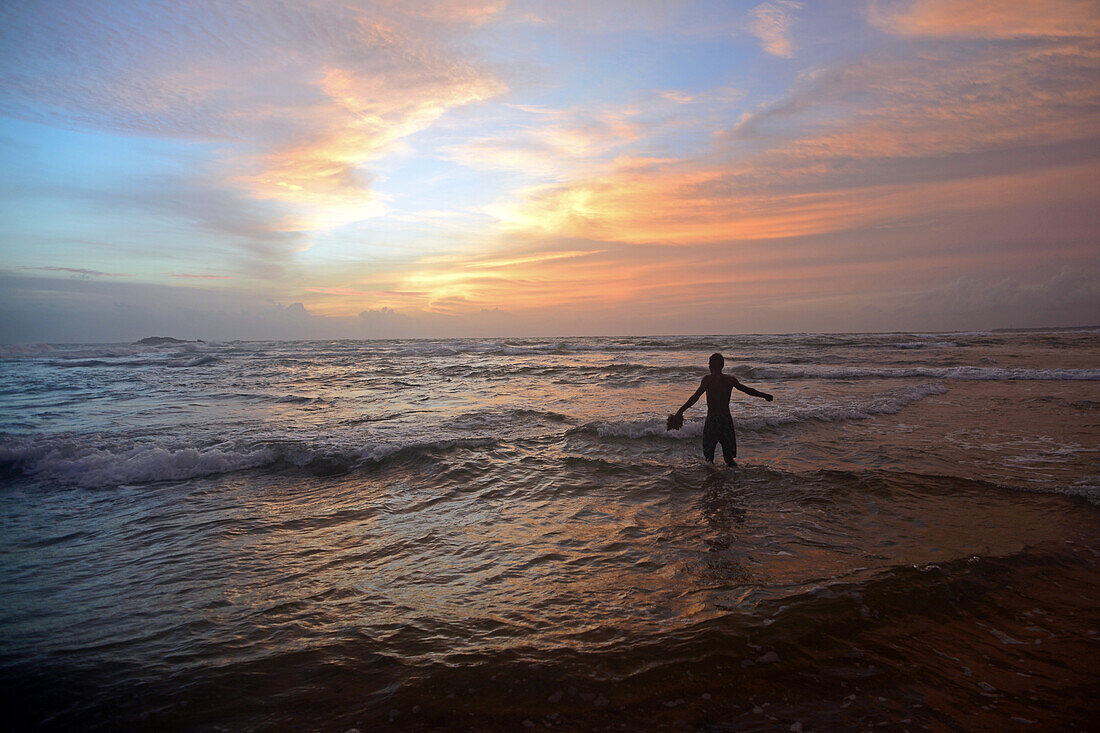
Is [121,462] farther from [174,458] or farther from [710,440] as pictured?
[710,440]

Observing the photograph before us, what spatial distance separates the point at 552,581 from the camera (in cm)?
482

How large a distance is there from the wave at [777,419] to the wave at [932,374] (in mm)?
7261

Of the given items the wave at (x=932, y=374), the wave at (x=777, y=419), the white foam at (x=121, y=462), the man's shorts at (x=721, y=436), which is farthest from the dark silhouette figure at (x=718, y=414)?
the wave at (x=932, y=374)

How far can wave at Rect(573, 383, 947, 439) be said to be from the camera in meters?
11.7

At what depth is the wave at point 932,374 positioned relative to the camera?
20.5 metres

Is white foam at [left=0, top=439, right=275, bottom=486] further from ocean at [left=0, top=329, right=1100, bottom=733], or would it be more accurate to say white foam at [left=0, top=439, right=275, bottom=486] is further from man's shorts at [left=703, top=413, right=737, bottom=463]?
man's shorts at [left=703, top=413, right=737, bottom=463]

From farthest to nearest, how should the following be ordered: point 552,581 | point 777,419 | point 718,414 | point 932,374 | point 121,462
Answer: point 932,374 < point 777,419 < point 121,462 < point 718,414 < point 552,581

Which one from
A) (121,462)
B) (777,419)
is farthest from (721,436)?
(121,462)

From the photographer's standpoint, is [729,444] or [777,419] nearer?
[729,444]

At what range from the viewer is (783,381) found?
22.5 m

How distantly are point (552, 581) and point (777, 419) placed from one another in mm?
9803

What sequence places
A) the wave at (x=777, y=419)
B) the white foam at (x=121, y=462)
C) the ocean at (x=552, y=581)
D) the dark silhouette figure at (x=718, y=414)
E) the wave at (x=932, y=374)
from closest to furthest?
1. the ocean at (x=552, y=581)
2. the dark silhouette figure at (x=718, y=414)
3. the white foam at (x=121, y=462)
4. the wave at (x=777, y=419)
5. the wave at (x=932, y=374)

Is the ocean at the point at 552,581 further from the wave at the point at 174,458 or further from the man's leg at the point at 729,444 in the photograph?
the man's leg at the point at 729,444

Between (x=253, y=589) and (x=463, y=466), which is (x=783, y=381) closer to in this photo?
(x=463, y=466)
